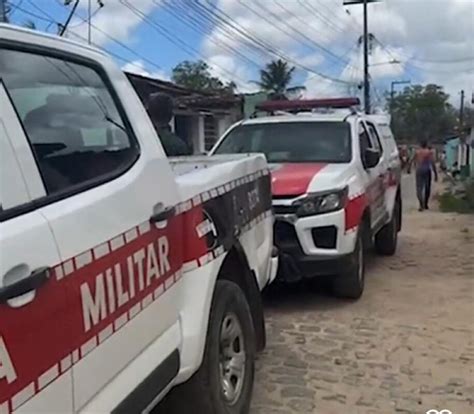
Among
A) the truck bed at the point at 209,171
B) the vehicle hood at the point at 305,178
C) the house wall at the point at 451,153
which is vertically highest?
the truck bed at the point at 209,171

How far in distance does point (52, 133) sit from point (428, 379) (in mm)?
3407

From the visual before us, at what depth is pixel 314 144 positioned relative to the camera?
8.33 meters

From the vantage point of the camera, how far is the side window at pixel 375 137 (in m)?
9.67

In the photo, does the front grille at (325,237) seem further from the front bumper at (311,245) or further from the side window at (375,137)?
the side window at (375,137)

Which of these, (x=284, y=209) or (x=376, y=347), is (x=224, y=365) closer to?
(x=376, y=347)

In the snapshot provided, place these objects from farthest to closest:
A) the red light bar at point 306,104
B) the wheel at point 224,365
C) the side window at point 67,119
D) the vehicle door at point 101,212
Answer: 1. the red light bar at point 306,104
2. the wheel at point 224,365
3. the side window at point 67,119
4. the vehicle door at point 101,212

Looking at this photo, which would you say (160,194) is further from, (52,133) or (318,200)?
(318,200)

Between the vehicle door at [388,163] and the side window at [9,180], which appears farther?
the vehicle door at [388,163]

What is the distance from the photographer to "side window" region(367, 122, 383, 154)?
9.67 m

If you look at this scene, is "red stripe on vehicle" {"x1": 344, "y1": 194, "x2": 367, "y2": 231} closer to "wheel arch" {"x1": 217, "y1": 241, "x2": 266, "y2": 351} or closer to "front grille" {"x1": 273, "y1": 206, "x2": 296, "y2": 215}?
"front grille" {"x1": 273, "y1": 206, "x2": 296, "y2": 215}

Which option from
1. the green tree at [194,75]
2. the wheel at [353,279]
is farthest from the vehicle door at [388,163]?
the green tree at [194,75]

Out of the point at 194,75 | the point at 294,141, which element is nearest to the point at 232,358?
the point at 294,141

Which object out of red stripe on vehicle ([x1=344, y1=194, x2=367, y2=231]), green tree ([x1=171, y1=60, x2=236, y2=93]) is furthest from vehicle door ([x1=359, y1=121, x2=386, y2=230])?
green tree ([x1=171, y1=60, x2=236, y2=93])

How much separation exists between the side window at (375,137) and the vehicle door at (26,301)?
7.58 meters
